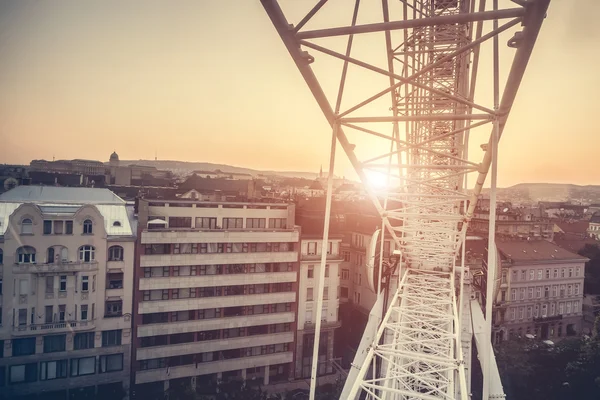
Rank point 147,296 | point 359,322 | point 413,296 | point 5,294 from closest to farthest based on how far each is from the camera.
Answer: point 413,296 → point 5,294 → point 147,296 → point 359,322

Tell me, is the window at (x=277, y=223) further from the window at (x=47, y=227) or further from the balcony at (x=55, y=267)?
the window at (x=47, y=227)

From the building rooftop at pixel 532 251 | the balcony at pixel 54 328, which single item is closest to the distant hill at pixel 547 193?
the building rooftop at pixel 532 251

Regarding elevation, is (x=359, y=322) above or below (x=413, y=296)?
below

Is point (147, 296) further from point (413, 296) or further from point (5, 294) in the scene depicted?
point (413, 296)

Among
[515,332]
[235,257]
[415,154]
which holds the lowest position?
[515,332]

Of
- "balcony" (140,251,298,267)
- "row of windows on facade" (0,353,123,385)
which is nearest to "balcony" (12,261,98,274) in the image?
"balcony" (140,251,298,267)

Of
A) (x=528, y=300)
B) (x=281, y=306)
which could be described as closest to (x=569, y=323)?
(x=528, y=300)

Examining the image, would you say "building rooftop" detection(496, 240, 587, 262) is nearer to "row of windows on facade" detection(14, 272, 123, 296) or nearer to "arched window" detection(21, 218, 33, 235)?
"row of windows on facade" detection(14, 272, 123, 296)
